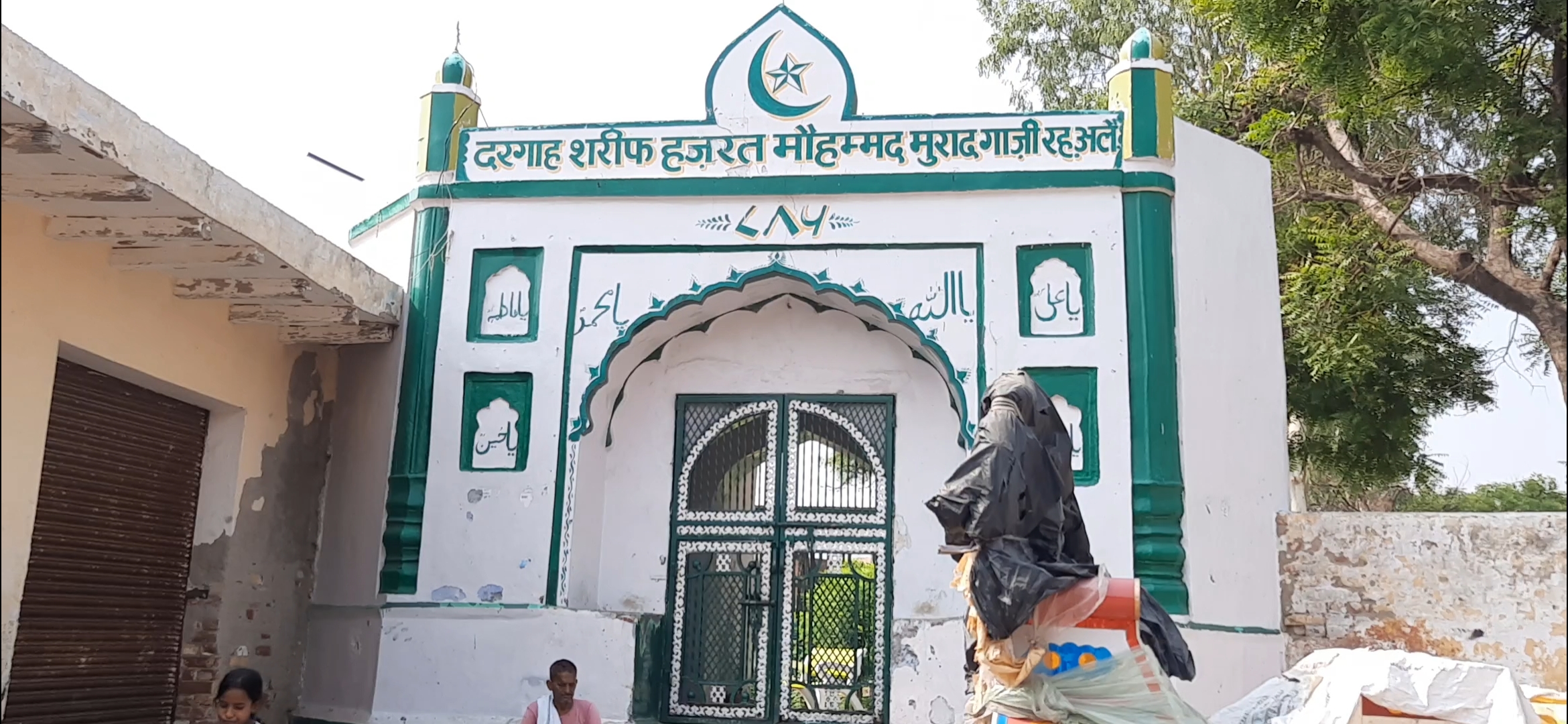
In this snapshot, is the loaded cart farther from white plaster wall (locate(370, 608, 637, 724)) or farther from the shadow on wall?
the shadow on wall

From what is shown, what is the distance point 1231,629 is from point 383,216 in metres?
5.52

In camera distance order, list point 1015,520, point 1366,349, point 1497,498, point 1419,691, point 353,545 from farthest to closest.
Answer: point 1497,498
point 1366,349
point 353,545
point 1419,691
point 1015,520

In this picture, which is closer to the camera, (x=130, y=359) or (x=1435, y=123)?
(x=130, y=359)

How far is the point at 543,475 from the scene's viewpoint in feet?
24.4

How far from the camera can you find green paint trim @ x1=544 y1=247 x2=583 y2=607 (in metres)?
7.31

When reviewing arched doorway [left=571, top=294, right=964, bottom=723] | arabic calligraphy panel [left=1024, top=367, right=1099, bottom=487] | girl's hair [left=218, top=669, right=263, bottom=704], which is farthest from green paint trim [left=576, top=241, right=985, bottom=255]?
girl's hair [left=218, top=669, right=263, bottom=704]

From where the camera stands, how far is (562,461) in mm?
7469

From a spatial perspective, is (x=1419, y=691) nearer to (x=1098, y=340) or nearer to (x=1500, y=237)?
(x=1098, y=340)

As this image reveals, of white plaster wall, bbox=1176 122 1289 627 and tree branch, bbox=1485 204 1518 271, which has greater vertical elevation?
tree branch, bbox=1485 204 1518 271

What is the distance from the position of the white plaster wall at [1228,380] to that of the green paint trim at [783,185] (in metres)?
0.58

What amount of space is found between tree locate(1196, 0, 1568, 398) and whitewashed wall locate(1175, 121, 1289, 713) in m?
1.66

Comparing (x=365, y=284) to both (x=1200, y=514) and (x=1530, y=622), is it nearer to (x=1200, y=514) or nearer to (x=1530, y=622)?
(x=1200, y=514)

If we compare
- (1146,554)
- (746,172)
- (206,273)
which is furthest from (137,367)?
(1146,554)

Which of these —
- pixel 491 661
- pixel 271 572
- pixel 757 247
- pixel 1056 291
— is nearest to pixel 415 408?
pixel 271 572
